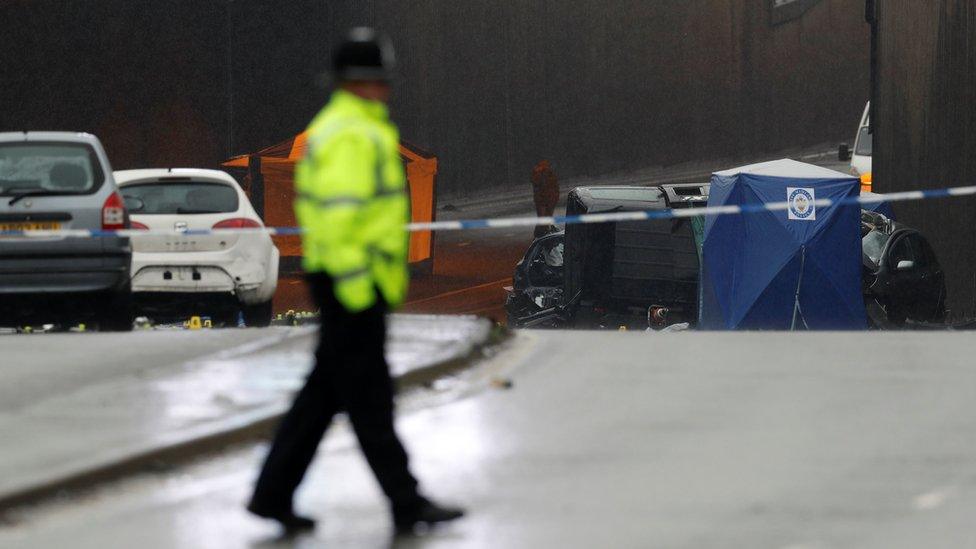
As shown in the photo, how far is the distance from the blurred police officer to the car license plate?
756 centimetres

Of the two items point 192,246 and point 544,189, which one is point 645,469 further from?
point 544,189

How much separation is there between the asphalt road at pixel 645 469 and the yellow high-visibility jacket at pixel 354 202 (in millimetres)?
985

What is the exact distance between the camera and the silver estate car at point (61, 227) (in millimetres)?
13852

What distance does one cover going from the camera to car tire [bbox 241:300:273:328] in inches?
663

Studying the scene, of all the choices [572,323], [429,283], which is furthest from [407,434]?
[429,283]

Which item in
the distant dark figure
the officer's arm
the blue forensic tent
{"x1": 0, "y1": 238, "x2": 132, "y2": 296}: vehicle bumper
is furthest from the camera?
the distant dark figure

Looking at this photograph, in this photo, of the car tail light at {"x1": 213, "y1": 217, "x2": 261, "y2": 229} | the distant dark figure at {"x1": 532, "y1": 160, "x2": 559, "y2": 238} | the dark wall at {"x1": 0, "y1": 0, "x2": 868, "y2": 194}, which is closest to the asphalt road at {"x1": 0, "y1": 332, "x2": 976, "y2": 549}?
the car tail light at {"x1": 213, "y1": 217, "x2": 261, "y2": 229}

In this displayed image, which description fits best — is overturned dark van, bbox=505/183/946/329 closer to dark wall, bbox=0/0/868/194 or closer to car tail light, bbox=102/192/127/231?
car tail light, bbox=102/192/127/231

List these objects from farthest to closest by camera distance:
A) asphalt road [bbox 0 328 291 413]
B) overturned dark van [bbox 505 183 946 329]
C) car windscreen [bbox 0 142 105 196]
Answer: overturned dark van [bbox 505 183 946 329], car windscreen [bbox 0 142 105 196], asphalt road [bbox 0 328 291 413]

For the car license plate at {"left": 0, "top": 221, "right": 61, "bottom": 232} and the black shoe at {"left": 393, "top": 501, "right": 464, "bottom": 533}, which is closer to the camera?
the black shoe at {"left": 393, "top": 501, "right": 464, "bottom": 533}

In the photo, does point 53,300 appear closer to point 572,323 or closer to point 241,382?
point 241,382

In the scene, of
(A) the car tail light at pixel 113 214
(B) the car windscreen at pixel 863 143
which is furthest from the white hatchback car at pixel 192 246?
(B) the car windscreen at pixel 863 143

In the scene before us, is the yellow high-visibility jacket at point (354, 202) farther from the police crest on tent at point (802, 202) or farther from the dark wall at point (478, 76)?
the dark wall at point (478, 76)

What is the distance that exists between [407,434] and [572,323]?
14.6m
